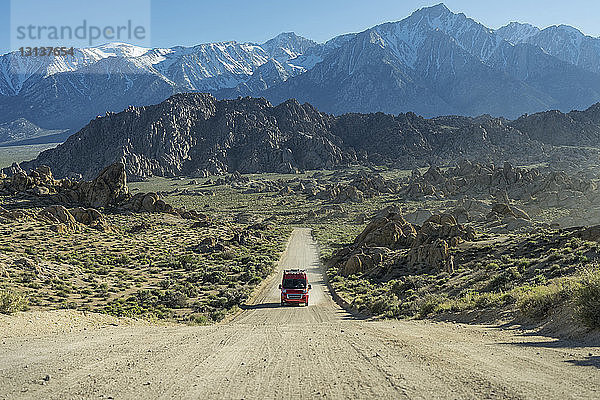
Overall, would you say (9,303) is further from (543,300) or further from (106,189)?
(106,189)

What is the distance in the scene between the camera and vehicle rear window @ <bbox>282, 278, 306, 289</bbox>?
22969 millimetres

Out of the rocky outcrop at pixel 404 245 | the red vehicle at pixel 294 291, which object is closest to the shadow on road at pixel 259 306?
the red vehicle at pixel 294 291

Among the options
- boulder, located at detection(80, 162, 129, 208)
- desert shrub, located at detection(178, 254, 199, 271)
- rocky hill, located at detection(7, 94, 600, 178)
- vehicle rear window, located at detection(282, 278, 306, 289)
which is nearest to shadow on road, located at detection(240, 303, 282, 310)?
vehicle rear window, located at detection(282, 278, 306, 289)

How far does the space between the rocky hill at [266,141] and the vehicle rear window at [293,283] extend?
143 meters

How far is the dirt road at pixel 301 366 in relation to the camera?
6.26m

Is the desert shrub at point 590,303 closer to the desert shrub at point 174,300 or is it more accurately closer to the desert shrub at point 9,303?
the desert shrub at point 9,303

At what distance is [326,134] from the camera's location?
7628 inches

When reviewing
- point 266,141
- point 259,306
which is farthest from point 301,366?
point 266,141

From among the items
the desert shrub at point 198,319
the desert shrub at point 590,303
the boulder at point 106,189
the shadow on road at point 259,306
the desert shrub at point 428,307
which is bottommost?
the shadow on road at point 259,306

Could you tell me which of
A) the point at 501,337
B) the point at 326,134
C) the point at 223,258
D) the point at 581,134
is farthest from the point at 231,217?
the point at 581,134

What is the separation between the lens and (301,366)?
7832 mm

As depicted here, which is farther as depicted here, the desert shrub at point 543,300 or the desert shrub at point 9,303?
the desert shrub at point 9,303

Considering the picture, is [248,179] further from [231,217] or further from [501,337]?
[501,337]

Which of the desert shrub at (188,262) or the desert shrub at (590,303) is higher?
the desert shrub at (590,303)
